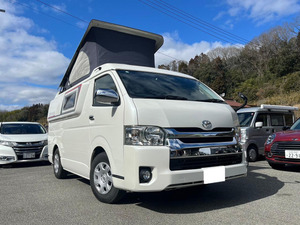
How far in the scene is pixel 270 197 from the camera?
406 cm

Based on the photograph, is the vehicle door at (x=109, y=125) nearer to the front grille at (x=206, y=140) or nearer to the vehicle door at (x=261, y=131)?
the front grille at (x=206, y=140)

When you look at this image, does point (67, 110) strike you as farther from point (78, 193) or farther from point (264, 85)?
point (264, 85)

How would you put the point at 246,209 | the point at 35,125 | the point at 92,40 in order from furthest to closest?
the point at 35,125 < the point at 92,40 < the point at 246,209

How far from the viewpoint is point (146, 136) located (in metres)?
3.20

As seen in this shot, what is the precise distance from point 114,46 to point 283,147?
4.66 meters


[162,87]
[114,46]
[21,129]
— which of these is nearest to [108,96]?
[162,87]

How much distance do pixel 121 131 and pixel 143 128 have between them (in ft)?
1.09

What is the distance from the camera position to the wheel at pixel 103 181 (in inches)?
145

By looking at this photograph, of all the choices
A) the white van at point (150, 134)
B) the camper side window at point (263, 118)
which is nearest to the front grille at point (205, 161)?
the white van at point (150, 134)

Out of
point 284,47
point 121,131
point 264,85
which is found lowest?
point 121,131

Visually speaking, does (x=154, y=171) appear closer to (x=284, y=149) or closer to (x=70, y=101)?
(x=70, y=101)

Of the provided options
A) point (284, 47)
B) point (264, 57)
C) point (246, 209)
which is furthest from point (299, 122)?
point (264, 57)

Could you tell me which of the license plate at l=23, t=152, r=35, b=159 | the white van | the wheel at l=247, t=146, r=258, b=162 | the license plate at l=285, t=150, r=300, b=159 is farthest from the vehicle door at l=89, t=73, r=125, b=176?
the wheel at l=247, t=146, r=258, b=162

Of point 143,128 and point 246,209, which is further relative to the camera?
point 246,209
